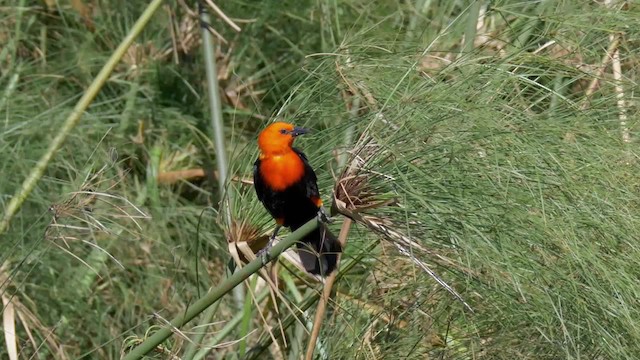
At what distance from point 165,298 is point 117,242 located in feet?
Answer: 0.87

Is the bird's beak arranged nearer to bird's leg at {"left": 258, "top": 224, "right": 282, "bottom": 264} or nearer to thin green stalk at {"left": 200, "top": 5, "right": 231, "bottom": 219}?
bird's leg at {"left": 258, "top": 224, "right": 282, "bottom": 264}

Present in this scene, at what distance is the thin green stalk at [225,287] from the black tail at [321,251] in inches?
8.1

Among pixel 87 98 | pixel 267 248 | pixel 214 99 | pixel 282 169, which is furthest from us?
pixel 214 99

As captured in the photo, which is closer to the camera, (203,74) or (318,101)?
(318,101)

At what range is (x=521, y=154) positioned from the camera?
210 cm

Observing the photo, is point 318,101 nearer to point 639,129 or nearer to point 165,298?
point 639,129

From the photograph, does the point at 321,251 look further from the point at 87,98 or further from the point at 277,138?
the point at 87,98

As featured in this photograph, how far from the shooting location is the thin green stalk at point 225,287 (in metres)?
2.03

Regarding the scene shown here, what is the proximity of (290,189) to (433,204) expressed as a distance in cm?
76

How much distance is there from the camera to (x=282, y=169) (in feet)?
9.52

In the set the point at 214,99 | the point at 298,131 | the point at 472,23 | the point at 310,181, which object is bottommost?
the point at 214,99

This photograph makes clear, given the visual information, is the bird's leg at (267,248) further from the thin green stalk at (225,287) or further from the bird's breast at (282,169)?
the bird's breast at (282,169)

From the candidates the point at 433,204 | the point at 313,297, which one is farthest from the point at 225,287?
the point at 313,297

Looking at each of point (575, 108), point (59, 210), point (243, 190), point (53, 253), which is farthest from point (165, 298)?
point (575, 108)
